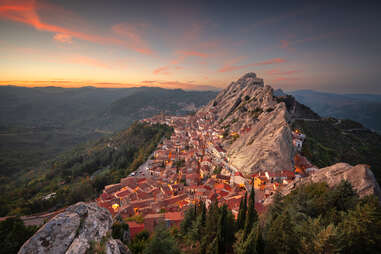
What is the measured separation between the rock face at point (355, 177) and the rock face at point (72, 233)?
65.6 ft

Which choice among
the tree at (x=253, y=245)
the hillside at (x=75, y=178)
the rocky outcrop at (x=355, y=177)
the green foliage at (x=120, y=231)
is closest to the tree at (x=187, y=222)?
the green foliage at (x=120, y=231)

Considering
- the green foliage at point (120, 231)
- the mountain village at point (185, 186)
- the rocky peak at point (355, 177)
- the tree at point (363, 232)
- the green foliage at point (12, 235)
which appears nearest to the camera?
the tree at point (363, 232)

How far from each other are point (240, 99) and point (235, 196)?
58.0m

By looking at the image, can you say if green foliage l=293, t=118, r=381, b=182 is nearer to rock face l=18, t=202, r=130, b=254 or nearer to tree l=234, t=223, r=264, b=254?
tree l=234, t=223, r=264, b=254

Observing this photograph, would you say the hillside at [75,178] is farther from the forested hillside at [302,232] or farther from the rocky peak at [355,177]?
the rocky peak at [355,177]

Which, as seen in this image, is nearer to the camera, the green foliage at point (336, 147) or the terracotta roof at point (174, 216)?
the terracotta roof at point (174, 216)

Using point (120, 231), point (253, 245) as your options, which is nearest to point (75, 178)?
point (120, 231)

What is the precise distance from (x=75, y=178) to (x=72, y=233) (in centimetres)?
6216

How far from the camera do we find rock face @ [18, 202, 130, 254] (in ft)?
19.1

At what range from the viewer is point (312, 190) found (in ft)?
55.6

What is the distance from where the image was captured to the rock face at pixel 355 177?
15.7m

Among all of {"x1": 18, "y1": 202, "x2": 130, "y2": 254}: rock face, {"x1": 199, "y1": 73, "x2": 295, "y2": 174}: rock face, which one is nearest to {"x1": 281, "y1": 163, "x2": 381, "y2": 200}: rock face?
{"x1": 199, "y1": 73, "x2": 295, "y2": 174}: rock face

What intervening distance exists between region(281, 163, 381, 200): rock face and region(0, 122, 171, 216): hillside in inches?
1703

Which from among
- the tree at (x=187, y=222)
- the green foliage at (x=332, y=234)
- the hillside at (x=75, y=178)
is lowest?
the hillside at (x=75, y=178)
